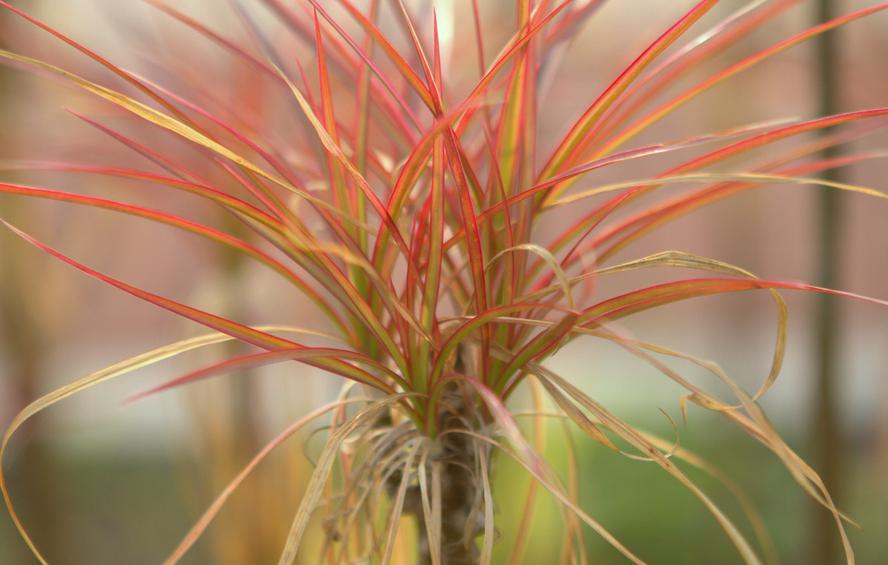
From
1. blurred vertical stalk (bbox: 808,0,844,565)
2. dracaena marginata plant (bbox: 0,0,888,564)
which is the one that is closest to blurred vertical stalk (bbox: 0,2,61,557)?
dracaena marginata plant (bbox: 0,0,888,564)

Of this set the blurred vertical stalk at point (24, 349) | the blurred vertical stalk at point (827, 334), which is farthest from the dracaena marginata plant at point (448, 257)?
the blurred vertical stalk at point (24, 349)

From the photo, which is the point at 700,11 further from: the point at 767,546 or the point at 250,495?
the point at 250,495

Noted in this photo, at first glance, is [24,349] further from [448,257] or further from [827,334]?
[827,334]

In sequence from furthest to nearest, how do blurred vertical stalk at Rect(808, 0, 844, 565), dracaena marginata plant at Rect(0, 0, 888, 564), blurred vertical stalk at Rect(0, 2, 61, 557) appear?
blurred vertical stalk at Rect(0, 2, 61, 557) → blurred vertical stalk at Rect(808, 0, 844, 565) → dracaena marginata plant at Rect(0, 0, 888, 564)

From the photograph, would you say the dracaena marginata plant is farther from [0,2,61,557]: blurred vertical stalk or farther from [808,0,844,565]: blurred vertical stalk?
[0,2,61,557]: blurred vertical stalk

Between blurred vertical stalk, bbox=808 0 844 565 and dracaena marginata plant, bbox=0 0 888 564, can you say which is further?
blurred vertical stalk, bbox=808 0 844 565

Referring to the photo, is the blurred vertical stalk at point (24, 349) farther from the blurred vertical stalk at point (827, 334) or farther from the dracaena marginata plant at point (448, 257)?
the blurred vertical stalk at point (827, 334)

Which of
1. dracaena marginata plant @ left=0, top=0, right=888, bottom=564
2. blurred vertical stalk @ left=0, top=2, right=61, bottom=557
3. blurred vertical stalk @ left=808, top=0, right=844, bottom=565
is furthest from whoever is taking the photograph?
blurred vertical stalk @ left=0, top=2, right=61, bottom=557
